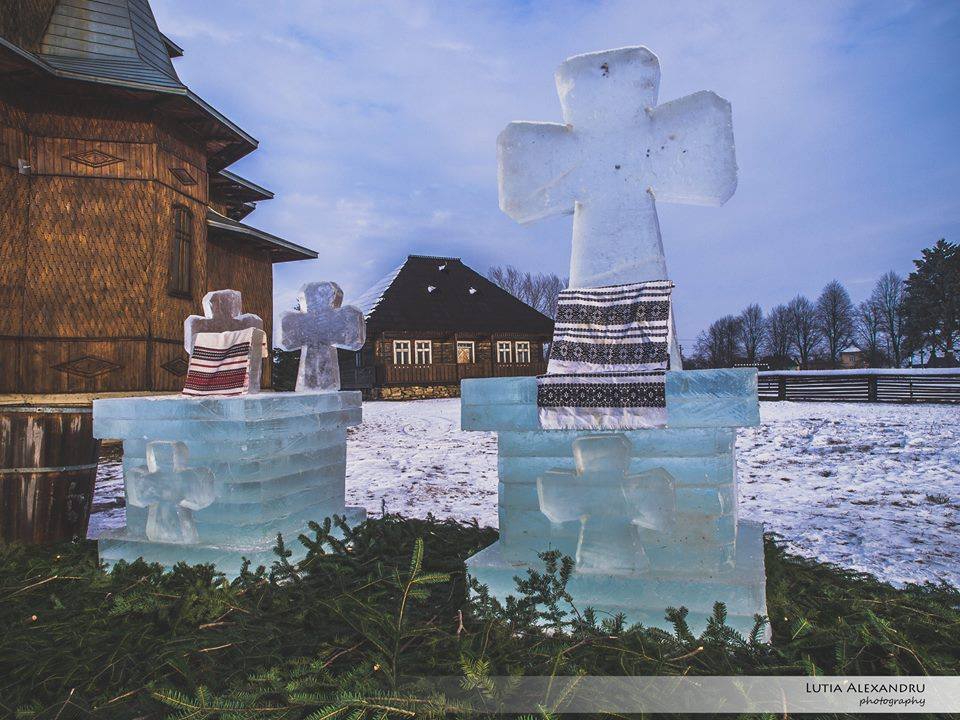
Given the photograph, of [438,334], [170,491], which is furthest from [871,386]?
[170,491]

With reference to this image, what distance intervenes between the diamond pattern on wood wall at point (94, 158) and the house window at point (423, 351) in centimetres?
1588

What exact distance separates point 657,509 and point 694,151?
1.77 m

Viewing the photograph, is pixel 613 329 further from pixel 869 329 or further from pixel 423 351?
pixel 869 329

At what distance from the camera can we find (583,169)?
2.95m

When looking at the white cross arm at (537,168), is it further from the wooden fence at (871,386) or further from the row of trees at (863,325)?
the row of trees at (863,325)

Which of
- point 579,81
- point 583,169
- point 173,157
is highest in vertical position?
point 173,157

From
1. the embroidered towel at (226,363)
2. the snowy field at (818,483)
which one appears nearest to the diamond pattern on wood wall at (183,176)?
the snowy field at (818,483)

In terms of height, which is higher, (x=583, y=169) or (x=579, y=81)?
(x=579, y=81)

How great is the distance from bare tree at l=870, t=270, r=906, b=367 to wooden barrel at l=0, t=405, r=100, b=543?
53391 mm

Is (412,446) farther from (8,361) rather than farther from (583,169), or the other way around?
(583,169)

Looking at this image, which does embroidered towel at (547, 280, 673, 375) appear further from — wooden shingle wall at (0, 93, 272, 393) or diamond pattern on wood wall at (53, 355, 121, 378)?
diamond pattern on wood wall at (53, 355, 121, 378)

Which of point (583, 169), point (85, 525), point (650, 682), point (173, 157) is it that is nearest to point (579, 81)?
point (583, 169)

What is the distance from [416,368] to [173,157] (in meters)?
15.2

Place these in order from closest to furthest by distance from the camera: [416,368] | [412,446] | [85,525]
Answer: [85,525] < [412,446] < [416,368]
